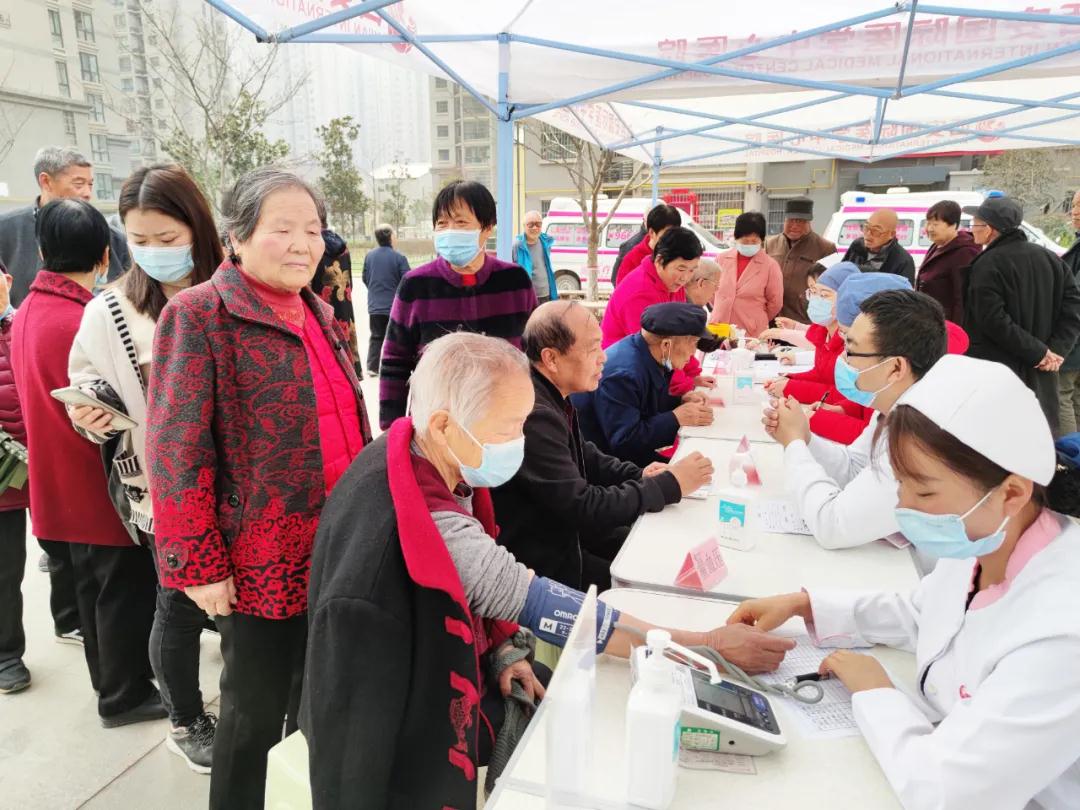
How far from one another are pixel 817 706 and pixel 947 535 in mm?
389

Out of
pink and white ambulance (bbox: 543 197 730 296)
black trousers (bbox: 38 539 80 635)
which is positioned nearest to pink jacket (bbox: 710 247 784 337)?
black trousers (bbox: 38 539 80 635)

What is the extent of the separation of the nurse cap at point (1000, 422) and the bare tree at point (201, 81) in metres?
6.88

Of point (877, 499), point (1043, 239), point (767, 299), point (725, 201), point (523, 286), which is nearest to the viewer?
point (877, 499)

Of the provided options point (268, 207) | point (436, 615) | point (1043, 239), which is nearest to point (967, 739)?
point (436, 615)

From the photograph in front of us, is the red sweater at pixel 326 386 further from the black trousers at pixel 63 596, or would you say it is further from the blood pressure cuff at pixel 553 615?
the black trousers at pixel 63 596

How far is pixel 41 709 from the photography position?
2.34m

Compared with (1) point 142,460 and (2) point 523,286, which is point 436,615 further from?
(2) point 523,286

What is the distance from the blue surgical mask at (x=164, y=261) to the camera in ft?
5.74

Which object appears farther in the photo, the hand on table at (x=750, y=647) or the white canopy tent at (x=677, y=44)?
the white canopy tent at (x=677, y=44)

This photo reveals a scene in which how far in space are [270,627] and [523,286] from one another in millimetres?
1676

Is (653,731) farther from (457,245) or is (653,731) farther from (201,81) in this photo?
(201,81)

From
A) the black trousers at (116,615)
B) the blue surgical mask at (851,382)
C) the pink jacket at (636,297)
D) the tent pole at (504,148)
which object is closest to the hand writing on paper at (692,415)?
the pink jacket at (636,297)

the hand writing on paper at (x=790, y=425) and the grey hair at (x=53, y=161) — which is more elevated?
the grey hair at (x=53, y=161)

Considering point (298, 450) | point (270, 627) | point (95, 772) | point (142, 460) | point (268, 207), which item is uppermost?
point (268, 207)
